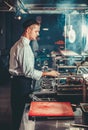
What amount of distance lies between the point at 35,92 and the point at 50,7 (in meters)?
3.03

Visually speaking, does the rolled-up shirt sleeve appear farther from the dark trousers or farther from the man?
the dark trousers

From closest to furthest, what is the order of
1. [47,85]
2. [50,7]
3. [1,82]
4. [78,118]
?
[78,118]
[47,85]
[50,7]
[1,82]

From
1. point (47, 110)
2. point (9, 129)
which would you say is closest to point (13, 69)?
point (47, 110)

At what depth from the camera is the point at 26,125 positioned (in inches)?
119

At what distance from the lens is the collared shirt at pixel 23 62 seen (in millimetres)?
4332

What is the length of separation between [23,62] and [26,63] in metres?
0.06

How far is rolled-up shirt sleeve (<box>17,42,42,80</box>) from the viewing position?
432 cm

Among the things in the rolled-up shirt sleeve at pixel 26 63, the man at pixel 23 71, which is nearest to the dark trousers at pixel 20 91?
the man at pixel 23 71

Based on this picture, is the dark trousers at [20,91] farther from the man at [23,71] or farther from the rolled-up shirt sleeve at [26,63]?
the rolled-up shirt sleeve at [26,63]

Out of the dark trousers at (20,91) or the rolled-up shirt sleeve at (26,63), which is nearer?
the rolled-up shirt sleeve at (26,63)

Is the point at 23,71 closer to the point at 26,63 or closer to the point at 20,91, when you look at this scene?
the point at 26,63

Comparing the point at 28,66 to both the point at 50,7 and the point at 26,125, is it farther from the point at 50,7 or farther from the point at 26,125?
the point at 50,7

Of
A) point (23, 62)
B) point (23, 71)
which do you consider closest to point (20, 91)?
point (23, 71)

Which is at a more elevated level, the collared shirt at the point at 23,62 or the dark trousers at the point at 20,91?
the collared shirt at the point at 23,62
